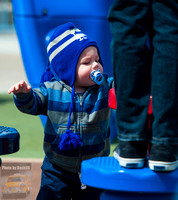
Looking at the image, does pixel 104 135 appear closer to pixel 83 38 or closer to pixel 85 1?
pixel 83 38

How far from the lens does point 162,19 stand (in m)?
1.38

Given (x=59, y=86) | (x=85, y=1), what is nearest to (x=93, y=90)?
(x=59, y=86)

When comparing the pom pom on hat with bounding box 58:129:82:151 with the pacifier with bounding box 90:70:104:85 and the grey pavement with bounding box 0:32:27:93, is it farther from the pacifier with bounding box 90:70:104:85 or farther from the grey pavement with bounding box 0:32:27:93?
the grey pavement with bounding box 0:32:27:93

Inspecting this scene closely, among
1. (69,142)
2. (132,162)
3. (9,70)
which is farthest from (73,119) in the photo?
(9,70)

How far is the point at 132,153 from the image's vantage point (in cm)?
146

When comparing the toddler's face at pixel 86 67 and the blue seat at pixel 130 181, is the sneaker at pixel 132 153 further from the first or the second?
the toddler's face at pixel 86 67

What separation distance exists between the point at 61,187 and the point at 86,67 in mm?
582

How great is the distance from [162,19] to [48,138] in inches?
39.8

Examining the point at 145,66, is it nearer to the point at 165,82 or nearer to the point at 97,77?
the point at 165,82

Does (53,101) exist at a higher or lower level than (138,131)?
lower

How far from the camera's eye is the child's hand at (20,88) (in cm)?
192

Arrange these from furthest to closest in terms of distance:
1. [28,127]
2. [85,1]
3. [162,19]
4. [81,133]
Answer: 1. [28,127]
2. [85,1]
3. [81,133]
4. [162,19]

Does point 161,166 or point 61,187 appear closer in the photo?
point 161,166

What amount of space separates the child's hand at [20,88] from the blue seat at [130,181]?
0.54 metres
